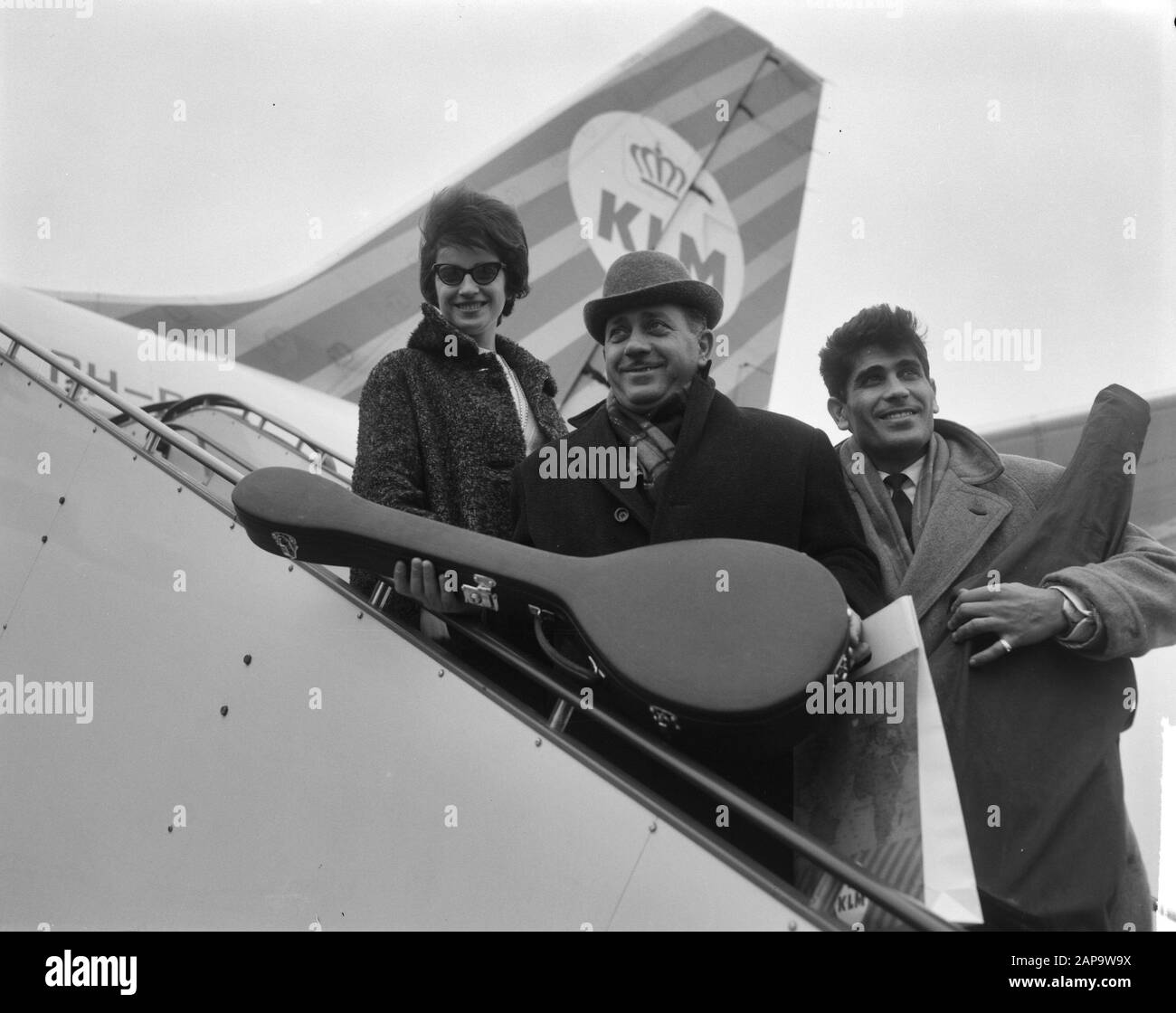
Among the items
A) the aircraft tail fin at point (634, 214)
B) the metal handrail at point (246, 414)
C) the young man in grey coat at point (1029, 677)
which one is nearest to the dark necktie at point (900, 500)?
the young man in grey coat at point (1029, 677)

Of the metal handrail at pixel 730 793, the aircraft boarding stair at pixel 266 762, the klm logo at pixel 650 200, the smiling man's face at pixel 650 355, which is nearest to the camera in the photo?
the metal handrail at pixel 730 793

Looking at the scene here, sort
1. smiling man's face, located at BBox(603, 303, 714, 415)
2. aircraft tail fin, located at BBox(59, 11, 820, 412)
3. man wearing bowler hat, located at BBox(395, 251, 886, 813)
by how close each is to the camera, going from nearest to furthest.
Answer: man wearing bowler hat, located at BBox(395, 251, 886, 813) < smiling man's face, located at BBox(603, 303, 714, 415) < aircraft tail fin, located at BBox(59, 11, 820, 412)

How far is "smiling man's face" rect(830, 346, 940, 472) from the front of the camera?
5.95 feet

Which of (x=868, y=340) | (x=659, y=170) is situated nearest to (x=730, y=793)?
(x=868, y=340)

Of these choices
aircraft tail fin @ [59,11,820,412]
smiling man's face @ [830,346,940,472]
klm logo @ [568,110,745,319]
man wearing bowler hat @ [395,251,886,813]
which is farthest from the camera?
klm logo @ [568,110,745,319]

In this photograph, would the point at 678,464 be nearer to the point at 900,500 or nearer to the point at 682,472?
the point at 682,472

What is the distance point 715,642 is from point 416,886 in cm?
59

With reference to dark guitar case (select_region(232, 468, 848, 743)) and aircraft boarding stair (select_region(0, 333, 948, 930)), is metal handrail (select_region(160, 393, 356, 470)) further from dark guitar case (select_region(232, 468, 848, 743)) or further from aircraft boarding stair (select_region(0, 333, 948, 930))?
dark guitar case (select_region(232, 468, 848, 743))

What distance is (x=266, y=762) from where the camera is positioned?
1672 millimetres

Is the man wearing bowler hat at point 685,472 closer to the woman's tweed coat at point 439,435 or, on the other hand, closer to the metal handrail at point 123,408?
the woman's tweed coat at point 439,435

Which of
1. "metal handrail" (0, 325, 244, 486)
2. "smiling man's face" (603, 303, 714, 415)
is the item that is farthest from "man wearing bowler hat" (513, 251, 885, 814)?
"metal handrail" (0, 325, 244, 486)

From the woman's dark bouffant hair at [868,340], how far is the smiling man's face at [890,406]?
1cm

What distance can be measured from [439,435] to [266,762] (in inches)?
24.2

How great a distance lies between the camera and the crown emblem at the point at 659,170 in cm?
535
